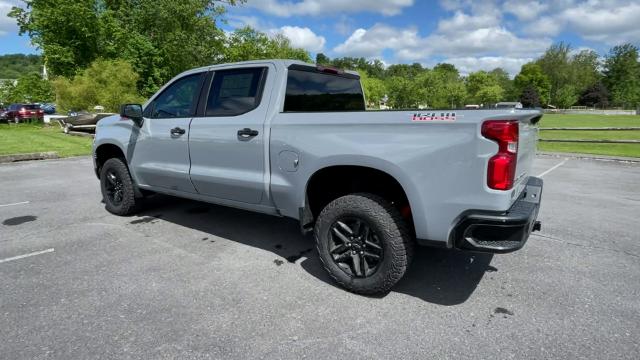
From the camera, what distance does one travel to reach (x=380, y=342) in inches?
97.5

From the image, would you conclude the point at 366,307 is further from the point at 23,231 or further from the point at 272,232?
the point at 23,231

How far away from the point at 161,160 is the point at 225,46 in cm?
3456

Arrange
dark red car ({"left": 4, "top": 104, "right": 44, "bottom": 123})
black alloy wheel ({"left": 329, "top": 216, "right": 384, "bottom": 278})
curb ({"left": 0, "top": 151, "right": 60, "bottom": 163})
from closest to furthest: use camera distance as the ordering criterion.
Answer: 1. black alloy wheel ({"left": 329, "top": 216, "right": 384, "bottom": 278})
2. curb ({"left": 0, "top": 151, "right": 60, "bottom": 163})
3. dark red car ({"left": 4, "top": 104, "right": 44, "bottom": 123})

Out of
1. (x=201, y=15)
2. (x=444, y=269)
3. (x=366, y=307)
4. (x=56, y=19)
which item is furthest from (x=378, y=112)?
(x=201, y=15)

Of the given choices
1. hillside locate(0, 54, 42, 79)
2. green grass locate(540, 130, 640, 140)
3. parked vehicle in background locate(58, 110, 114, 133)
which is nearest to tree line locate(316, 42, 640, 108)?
green grass locate(540, 130, 640, 140)

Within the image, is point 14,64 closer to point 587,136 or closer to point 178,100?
point 587,136

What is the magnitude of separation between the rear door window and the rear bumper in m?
2.13

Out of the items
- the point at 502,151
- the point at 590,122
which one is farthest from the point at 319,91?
Answer: the point at 590,122

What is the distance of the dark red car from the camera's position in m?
26.8

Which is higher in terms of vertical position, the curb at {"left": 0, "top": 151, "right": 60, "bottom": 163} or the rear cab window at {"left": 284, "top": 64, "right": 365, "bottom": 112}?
the rear cab window at {"left": 284, "top": 64, "right": 365, "bottom": 112}

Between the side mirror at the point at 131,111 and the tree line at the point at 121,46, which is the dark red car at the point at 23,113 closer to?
the tree line at the point at 121,46

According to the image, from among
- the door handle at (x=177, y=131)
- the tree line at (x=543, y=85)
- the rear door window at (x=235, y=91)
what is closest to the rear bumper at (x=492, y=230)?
the rear door window at (x=235, y=91)

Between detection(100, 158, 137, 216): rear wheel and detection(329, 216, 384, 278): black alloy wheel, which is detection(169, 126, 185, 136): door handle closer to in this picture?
detection(100, 158, 137, 216): rear wheel

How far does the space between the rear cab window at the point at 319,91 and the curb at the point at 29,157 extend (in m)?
10.7
